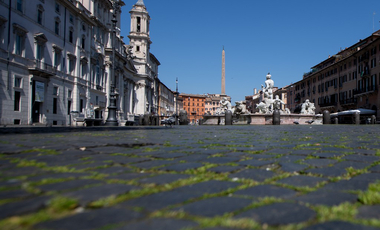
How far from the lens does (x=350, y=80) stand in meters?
50.2

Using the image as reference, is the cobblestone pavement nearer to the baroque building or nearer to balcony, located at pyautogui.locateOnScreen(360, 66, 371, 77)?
the baroque building

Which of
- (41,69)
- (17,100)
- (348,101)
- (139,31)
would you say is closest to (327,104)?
(348,101)

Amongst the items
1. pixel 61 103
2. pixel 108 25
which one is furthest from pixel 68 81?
pixel 108 25

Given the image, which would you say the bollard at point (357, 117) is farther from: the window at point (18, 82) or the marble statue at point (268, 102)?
the window at point (18, 82)

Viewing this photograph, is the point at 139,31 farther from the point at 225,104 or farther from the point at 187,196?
the point at 187,196

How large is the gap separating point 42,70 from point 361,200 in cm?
2848

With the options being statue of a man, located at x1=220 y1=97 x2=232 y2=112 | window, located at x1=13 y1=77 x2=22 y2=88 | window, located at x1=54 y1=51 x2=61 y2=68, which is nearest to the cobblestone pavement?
window, located at x1=13 y1=77 x2=22 y2=88

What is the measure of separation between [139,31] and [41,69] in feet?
147

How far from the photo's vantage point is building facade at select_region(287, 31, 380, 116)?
1679 inches

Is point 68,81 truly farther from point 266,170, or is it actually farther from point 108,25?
point 266,170

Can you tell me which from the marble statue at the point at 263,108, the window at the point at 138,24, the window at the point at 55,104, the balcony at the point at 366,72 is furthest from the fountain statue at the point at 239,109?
the window at the point at 138,24

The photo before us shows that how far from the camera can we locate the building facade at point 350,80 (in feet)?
140

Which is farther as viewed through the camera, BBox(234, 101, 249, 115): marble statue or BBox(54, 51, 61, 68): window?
BBox(234, 101, 249, 115): marble statue

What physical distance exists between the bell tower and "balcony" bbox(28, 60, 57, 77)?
40939mm
